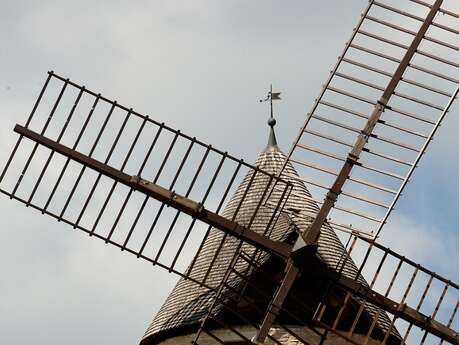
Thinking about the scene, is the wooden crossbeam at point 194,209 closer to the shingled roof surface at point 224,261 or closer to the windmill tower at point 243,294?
the windmill tower at point 243,294

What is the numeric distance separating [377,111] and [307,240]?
2.15 m

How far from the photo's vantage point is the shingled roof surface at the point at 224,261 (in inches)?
788

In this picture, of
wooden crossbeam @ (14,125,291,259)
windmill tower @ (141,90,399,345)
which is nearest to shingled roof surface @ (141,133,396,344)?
windmill tower @ (141,90,399,345)

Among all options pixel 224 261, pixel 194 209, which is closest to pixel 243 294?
pixel 224 261

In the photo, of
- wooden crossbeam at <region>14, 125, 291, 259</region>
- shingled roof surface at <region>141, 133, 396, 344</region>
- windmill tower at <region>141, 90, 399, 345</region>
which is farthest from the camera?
shingled roof surface at <region>141, 133, 396, 344</region>

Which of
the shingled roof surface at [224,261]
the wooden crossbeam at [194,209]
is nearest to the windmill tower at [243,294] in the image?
the shingled roof surface at [224,261]

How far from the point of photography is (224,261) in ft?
66.8

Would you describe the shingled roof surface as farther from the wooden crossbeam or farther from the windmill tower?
the wooden crossbeam

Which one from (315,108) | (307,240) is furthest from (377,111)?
(307,240)

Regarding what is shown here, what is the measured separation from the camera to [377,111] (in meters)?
18.8

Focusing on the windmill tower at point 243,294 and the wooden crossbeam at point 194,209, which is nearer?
the wooden crossbeam at point 194,209

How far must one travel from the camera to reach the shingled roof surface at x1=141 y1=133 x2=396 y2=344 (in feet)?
65.7

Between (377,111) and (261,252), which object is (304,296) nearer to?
(261,252)

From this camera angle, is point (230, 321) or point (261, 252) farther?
point (230, 321)
